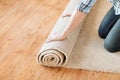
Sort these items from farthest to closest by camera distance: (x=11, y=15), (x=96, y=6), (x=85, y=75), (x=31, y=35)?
1. (x=96, y=6)
2. (x=11, y=15)
3. (x=31, y=35)
4. (x=85, y=75)

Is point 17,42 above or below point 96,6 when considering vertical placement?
above

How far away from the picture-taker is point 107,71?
174 centimetres

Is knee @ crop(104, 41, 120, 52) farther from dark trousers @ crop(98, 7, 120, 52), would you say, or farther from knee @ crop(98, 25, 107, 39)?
knee @ crop(98, 25, 107, 39)

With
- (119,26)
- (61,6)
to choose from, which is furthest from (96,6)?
(119,26)

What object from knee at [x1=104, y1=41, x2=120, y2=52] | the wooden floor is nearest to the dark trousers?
knee at [x1=104, y1=41, x2=120, y2=52]

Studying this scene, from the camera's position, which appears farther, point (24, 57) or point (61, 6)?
point (61, 6)

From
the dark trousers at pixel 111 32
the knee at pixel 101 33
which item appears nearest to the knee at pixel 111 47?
the dark trousers at pixel 111 32

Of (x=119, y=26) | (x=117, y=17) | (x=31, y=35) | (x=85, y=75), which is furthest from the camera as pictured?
(x=31, y=35)

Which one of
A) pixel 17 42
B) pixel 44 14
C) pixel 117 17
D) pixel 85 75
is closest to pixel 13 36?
pixel 17 42

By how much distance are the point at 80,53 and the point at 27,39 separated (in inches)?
20.4

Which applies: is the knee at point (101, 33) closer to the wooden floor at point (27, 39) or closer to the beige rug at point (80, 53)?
the beige rug at point (80, 53)

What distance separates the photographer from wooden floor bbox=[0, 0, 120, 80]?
5.64ft

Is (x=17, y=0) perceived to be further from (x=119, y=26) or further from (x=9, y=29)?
(x=119, y=26)

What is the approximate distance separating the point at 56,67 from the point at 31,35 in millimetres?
513
